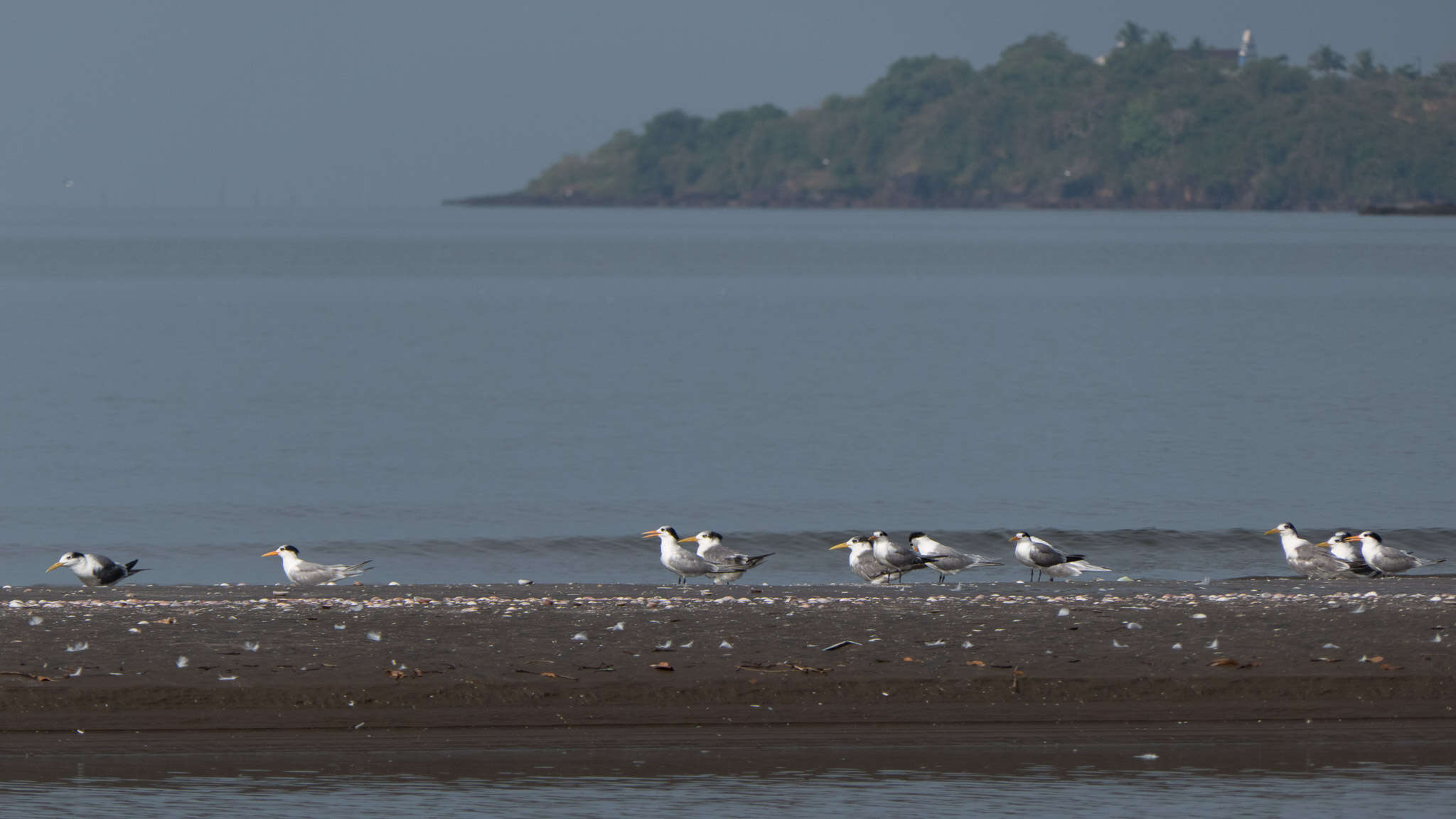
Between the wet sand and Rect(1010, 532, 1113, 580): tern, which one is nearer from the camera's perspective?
the wet sand

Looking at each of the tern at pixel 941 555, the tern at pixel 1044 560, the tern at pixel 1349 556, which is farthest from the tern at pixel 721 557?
the tern at pixel 1349 556

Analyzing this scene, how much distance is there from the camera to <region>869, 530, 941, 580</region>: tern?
1844 centimetres

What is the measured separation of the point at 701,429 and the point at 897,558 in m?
27.0

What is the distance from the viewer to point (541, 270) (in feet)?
491

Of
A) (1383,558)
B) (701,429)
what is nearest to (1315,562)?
(1383,558)

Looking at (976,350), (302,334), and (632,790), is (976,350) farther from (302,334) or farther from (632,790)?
(632,790)

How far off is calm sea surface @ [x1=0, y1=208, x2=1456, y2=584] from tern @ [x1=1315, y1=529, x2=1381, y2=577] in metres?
4.02

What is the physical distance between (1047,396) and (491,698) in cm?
4378

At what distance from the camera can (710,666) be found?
1273 centimetres

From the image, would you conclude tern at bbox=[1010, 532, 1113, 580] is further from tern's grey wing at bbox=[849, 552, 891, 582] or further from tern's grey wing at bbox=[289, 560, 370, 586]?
tern's grey wing at bbox=[289, 560, 370, 586]

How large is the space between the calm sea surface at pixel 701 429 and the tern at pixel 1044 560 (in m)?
2.75

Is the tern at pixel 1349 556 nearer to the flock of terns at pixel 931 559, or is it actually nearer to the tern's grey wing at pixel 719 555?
the flock of terns at pixel 931 559

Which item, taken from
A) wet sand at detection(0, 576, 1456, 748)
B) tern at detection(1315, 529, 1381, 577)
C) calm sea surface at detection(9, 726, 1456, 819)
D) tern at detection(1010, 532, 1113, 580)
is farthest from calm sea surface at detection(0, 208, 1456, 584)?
calm sea surface at detection(9, 726, 1456, 819)

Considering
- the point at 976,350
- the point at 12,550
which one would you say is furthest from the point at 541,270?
the point at 12,550
